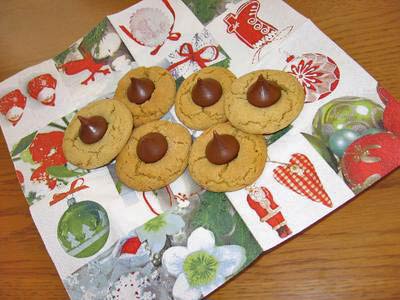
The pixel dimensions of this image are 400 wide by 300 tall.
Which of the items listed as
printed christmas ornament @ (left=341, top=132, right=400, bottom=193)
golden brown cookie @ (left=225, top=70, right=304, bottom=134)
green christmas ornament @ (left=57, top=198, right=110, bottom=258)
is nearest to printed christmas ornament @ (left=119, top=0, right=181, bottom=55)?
golden brown cookie @ (left=225, top=70, right=304, bottom=134)

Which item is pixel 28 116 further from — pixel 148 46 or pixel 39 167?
pixel 148 46

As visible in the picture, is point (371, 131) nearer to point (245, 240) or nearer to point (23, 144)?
point (245, 240)

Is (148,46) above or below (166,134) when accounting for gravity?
above

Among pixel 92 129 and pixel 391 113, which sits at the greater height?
pixel 92 129

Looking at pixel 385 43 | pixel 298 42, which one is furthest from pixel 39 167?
pixel 385 43

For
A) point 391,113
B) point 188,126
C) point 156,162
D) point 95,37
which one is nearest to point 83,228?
point 156,162

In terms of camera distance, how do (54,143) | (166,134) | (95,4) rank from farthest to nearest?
(95,4) → (54,143) → (166,134)
